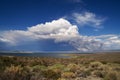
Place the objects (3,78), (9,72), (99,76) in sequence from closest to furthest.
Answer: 1. (3,78)
2. (9,72)
3. (99,76)

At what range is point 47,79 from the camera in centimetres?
1225

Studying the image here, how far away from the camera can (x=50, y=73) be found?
13.9 m

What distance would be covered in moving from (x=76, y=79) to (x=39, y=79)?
12.3 feet

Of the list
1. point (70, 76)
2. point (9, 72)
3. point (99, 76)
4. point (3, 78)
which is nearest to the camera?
point (3, 78)

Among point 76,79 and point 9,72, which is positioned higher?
point 9,72

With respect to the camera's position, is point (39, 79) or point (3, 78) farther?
point (39, 79)

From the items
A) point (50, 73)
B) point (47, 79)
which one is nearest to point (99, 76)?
point (50, 73)

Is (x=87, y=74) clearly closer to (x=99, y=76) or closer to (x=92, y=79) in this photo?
(x=99, y=76)

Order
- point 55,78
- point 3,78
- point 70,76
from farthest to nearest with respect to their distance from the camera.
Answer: point 70,76 → point 55,78 → point 3,78

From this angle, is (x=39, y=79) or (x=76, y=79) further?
(x=76, y=79)

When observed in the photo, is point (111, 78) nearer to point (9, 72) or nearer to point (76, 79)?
point (76, 79)

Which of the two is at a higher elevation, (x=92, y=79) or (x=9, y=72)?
(x=9, y=72)

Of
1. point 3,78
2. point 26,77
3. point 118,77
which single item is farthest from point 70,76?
point 3,78

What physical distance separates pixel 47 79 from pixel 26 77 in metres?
2.24
